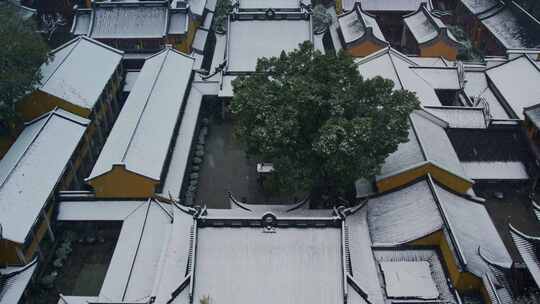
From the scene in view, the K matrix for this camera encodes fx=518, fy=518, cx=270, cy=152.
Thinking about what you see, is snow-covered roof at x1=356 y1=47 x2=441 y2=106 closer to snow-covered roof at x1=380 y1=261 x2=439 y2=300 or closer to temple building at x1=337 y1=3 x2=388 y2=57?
temple building at x1=337 y1=3 x2=388 y2=57

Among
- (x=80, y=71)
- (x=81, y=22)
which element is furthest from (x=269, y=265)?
(x=81, y=22)

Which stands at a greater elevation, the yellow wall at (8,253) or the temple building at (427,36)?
the temple building at (427,36)

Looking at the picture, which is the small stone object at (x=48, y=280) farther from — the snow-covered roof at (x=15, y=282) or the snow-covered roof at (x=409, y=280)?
the snow-covered roof at (x=409, y=280)

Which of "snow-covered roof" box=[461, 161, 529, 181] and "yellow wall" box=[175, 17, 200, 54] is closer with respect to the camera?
"snow-covered roof" box=[461, 161, 529, 181]

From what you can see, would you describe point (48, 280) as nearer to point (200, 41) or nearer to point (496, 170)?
point (200, 41)

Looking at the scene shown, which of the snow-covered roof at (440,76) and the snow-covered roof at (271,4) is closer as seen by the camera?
the snow-covered roof at (440,76)

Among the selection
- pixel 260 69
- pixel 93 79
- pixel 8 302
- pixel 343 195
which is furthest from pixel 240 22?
pixel 8 302

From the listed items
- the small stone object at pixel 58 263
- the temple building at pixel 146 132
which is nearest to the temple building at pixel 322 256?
the temple building at pixel 146 132

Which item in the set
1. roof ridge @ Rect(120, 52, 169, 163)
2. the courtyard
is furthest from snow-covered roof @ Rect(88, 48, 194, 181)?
the courtyard
